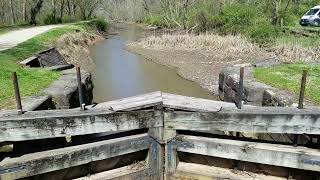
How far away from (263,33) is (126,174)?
1569 centimetres

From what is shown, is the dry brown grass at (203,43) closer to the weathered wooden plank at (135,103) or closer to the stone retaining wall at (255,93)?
the stone retaining wall at (255,93)

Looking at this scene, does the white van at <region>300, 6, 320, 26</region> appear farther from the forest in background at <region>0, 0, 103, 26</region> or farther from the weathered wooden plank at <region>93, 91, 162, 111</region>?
the weathered wooden plank at <region>93, 91, 162, 111</region>

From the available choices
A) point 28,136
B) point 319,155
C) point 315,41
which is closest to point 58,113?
point 28,136

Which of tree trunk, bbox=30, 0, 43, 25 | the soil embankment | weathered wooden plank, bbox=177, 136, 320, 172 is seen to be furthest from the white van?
weathered wooden plank, bbox=177, 136, 320, 172

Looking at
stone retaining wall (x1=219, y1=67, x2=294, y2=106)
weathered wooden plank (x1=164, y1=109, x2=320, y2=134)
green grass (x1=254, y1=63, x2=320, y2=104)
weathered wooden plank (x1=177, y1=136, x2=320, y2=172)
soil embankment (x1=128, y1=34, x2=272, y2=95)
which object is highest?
weathered wooden plank (x1=164, y1=109, x2=320, y2=134)

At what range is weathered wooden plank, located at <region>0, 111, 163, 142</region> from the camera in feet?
14.5

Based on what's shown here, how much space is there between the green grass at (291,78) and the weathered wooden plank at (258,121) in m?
1.70

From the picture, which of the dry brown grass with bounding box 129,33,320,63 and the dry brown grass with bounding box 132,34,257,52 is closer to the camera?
the dry brown grass with bounding box 129,33,320,63

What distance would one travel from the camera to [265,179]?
5.04 metres

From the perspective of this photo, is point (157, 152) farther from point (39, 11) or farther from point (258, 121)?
point (39, 11)

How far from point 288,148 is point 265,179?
0.59 m

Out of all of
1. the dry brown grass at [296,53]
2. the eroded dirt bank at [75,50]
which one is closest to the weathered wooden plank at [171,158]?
the dry brown grass at [296,53]

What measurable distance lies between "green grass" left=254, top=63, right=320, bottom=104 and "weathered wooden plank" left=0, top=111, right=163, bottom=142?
133 inches

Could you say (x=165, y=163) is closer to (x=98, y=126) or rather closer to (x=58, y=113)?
(x=98, y=126)
